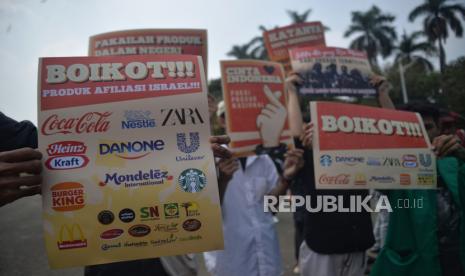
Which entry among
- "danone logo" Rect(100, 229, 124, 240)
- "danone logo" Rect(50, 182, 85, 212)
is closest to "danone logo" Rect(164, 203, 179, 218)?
"danone logo" Rect(100, 229, 124, 240)

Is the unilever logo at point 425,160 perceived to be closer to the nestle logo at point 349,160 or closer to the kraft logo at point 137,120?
the nestle logo at point 349,160

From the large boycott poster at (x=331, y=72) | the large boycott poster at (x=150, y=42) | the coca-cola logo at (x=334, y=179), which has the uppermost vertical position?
the large boycott poster at (x=150, y=42)

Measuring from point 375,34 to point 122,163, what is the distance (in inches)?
1691

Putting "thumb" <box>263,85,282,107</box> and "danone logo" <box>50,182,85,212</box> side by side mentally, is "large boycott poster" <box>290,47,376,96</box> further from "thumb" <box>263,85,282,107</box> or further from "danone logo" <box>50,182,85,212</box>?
"danone logo" <box>50,182,85,212</box>

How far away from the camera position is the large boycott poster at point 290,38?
15.9 feet

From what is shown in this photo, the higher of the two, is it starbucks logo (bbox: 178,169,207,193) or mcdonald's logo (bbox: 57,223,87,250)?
starbucks logo (bbox: 178,169,207,193)

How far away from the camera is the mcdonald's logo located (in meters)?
1.43

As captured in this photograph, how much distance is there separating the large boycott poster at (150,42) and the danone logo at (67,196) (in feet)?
5.71

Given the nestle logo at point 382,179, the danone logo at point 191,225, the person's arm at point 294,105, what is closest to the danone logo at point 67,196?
the danone logo at point 191,225

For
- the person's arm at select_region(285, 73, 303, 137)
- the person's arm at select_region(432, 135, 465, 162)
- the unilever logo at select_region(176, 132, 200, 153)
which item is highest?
the person's arm at select_region(285, 73, 303, 137)

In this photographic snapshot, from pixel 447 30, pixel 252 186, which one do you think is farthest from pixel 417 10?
pixel 252 186

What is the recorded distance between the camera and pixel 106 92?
1540mm

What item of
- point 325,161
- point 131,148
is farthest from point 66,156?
point 325,161

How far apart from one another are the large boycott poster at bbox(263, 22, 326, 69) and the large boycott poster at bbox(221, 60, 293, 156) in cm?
176
